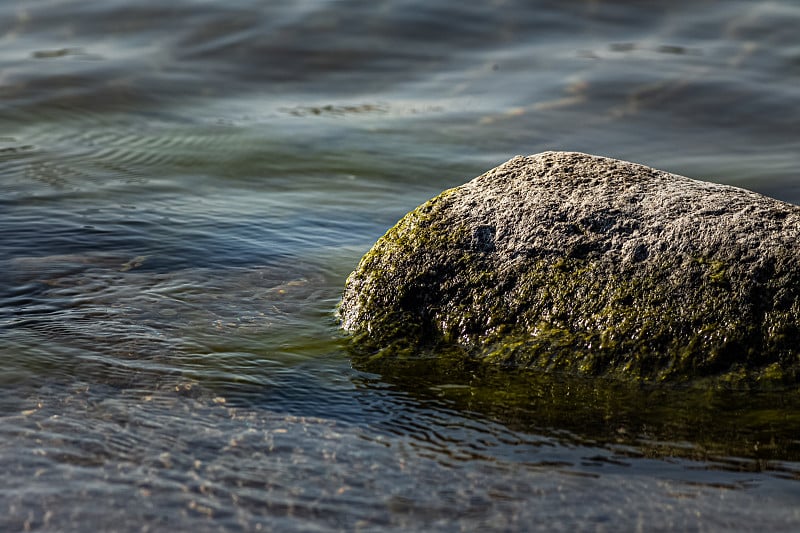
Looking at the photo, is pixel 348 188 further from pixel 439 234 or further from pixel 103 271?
pixel 439 234

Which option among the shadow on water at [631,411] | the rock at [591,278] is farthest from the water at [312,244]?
the rock at [591,278]

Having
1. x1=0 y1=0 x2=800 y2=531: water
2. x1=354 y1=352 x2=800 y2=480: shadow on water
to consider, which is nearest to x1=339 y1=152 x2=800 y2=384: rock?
x1=354 y1=352 x2=800 y2=480: shadow on water

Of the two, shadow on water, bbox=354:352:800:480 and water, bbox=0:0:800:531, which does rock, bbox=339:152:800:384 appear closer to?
shadow on water, bbox=354:352:800:480

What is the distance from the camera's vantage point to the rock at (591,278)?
500cm

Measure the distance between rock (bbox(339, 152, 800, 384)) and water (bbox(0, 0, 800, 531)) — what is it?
225mm

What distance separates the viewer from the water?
4074 millimetres

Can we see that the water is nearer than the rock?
Yes

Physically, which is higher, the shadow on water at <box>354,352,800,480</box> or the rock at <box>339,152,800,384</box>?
the rock at <box>339,152,800,384</box>

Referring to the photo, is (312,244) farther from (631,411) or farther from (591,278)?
(631,411)

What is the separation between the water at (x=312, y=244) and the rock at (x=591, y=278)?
225mm

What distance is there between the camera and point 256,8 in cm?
1454

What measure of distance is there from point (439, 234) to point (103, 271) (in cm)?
258

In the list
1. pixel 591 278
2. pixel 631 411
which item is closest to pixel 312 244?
pixel 591 278

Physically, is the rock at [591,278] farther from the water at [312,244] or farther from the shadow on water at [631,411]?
the water at [312,244]
